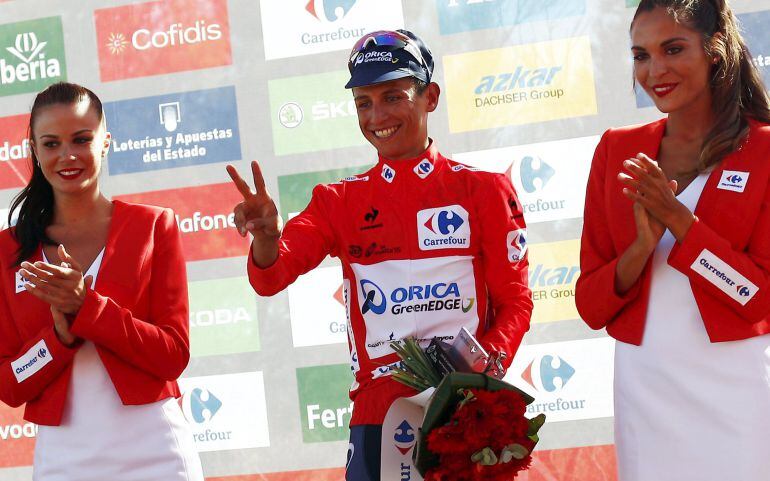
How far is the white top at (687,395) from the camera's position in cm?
220

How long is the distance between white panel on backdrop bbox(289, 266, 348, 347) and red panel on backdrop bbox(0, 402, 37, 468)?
1261 mm

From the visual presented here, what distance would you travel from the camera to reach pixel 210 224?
4.29 meters

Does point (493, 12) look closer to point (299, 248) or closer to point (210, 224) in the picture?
point (210, 224)

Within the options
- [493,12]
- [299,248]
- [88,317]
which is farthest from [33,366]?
[493,12]

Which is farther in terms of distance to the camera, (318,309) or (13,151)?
(13,151)

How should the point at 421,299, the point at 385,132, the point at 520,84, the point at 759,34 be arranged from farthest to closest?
the point at 520,84
the point at 759,34
the point at 385,132
the point at 421,299

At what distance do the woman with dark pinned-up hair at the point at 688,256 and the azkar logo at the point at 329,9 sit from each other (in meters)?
1.95

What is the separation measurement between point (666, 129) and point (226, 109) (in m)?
2.27

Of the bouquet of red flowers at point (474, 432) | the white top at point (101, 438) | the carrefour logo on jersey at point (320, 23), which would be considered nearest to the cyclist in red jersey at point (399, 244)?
the bouquet of red flowers at point (474, 432)

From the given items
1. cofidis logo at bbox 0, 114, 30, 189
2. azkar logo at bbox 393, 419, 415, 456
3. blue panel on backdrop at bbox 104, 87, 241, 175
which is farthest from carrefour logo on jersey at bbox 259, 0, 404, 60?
azkar logo at bbox 393, 419, 415, 456

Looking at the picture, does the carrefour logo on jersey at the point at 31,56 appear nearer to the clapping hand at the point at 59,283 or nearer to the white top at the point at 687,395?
the clapping hand at the point at 59,283

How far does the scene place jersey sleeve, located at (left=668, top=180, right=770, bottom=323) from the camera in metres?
2.20

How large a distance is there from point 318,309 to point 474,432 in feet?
7.25

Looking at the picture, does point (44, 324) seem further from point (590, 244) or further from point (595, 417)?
point (595, 417)
